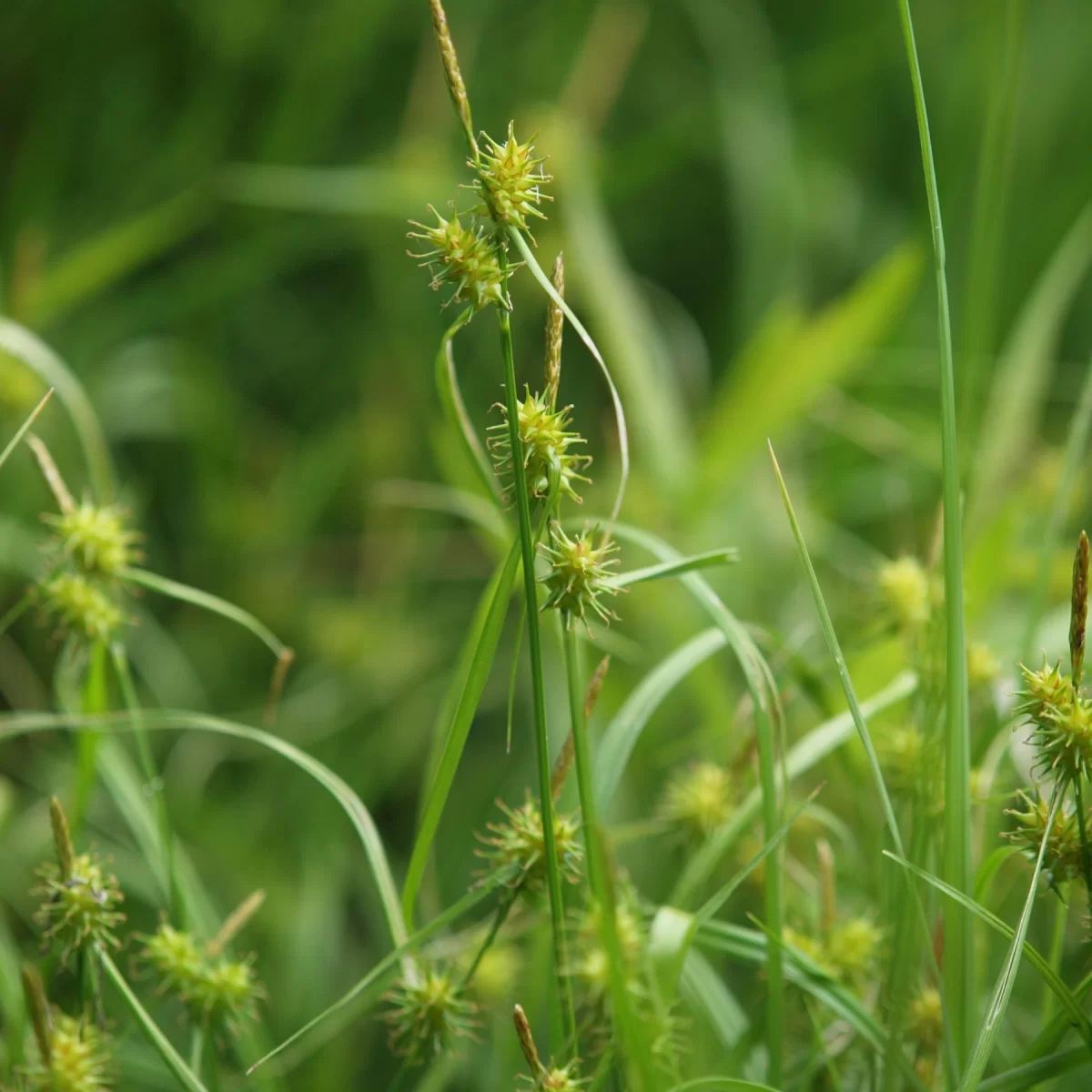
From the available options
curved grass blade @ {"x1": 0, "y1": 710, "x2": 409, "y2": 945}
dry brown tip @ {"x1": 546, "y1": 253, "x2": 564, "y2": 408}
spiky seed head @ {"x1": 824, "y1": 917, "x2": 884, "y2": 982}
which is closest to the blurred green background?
spiky seed head @ {"x1": 824, "y1": 917, "x2": 884, "y2": 982}

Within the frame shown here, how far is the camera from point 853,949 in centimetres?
54

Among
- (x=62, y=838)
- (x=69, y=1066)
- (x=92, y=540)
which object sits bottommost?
(x=69, y=1066)

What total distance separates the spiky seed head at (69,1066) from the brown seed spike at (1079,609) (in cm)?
39

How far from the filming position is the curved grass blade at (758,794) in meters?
0.53

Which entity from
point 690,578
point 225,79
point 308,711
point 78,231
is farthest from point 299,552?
point 690,578

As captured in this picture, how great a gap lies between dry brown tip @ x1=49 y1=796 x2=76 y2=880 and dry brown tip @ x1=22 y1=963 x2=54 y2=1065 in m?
0.04

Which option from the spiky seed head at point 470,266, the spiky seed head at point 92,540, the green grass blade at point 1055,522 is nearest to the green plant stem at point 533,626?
the spiky seed head at point 470,266

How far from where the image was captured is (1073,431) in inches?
25.1

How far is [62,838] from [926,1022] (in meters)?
0.37

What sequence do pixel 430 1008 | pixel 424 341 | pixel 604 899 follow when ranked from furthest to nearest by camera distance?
pixel 424 341 → pixel 430 1008 → pixel 604 899

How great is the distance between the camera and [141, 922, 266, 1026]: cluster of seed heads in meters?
0.47

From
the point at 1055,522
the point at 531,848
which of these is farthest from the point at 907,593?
the point at 531,848

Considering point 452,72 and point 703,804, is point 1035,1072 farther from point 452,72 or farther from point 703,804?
point 452,72

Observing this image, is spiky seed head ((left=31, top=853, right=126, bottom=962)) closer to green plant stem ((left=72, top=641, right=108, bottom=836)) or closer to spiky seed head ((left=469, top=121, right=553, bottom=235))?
green plant stem ((left=72, top=641, right=108, bottom=836))
